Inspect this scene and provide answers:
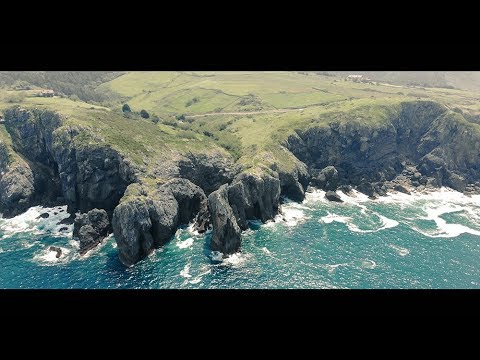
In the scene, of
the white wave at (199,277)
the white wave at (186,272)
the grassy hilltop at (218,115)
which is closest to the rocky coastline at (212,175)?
the grassy hilltop at (218,115)

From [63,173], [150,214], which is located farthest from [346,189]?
[63,173]

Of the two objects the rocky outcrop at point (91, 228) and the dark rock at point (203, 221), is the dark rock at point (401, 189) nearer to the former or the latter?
the dark rock at point (203, 221)

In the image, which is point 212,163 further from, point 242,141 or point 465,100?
point 465,100

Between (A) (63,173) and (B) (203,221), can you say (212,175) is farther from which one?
(A) (63,173)

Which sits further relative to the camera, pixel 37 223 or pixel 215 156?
pixel 215 156

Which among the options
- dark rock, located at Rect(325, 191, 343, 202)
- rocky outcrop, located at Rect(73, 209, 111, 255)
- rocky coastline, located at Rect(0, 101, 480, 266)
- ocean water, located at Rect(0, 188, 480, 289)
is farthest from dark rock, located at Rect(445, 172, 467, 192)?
rocky outcrop, located at Rect(73, 209, 111, 255)
